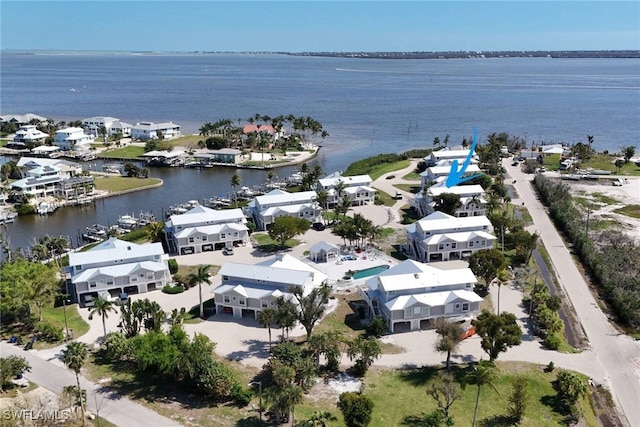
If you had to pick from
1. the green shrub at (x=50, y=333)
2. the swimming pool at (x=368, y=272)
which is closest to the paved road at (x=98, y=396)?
the green shrub at (x=50, y=333)

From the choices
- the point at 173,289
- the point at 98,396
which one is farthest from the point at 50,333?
the point at 173,289

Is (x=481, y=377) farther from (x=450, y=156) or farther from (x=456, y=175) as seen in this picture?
(x=450, y=156)

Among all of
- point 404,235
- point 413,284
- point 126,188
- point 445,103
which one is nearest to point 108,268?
point 413,284

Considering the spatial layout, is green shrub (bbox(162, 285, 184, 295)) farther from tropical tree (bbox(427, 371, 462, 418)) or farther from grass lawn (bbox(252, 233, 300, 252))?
tropical tree (bbox(427, 371, 462, 418))

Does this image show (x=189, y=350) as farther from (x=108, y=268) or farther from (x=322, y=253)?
(x=322, y=253)

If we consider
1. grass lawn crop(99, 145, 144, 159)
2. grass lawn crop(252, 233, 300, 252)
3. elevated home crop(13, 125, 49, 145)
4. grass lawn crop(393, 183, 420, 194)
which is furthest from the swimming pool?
elevated home crop(13, 125, 49, 145)

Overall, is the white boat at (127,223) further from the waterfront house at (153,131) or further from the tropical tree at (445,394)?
the waterfront house at (153,131)
